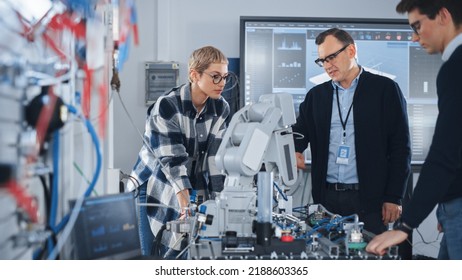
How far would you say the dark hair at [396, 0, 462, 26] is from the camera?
1317 mm

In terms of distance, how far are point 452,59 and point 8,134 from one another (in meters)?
1.00

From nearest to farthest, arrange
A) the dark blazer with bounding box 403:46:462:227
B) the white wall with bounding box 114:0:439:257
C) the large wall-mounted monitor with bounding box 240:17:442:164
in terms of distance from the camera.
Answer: the dark blazer with bounding box 403:46:462:227 < the white wall with bounding box 114:0:439:257 < the large wall-mounted monitor with bounding box 240:17:442:164

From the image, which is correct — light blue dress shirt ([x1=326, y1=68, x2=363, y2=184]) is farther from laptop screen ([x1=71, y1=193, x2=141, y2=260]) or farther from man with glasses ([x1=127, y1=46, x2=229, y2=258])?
laptop screen ([x1=71, y1=193, x2=141, y2=260])

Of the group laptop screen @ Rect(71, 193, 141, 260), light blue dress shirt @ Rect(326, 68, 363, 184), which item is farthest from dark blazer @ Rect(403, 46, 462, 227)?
light blue dress shirt @ Rect(326, 68, 363, 184)

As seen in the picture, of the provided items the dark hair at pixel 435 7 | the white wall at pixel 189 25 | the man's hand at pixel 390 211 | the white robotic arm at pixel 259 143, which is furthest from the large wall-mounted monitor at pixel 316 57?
the dark hair at pixel 435 7

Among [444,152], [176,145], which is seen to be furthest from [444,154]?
[176,145]

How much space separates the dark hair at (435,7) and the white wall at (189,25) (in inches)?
63.6

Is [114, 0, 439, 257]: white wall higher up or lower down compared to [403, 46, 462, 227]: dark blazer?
higher up

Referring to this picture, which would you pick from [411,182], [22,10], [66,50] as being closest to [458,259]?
[66,50]

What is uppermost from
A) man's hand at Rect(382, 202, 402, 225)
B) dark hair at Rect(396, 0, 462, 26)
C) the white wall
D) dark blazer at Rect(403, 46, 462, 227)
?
the white wall

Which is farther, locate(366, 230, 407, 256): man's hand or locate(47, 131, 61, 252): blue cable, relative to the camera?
locate(366, 230, 407, 256): man's hand

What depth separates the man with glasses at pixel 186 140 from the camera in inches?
78.0

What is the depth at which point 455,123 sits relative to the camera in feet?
3.92

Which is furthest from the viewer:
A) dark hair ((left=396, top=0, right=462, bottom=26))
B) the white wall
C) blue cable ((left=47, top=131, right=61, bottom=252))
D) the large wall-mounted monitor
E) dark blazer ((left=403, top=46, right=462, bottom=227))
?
the large wall-mounted monitor
